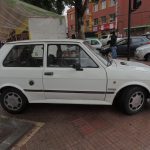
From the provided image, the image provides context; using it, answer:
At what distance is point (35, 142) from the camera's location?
3.89 metres

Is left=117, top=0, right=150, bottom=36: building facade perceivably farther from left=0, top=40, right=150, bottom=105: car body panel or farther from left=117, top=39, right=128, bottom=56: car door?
left=0, top=40, right=150, bottom=105: car body panel

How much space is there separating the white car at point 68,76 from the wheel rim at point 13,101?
62mm

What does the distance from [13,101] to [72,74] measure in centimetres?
156

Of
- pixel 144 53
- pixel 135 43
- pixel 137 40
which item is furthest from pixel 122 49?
pixel 144 53

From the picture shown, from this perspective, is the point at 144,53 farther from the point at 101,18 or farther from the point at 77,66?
the point at 101,18

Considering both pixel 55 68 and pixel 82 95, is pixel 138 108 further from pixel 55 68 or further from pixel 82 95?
pixel 55 68

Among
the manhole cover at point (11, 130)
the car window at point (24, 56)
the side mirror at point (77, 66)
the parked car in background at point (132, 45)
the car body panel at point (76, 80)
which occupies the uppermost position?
the parked car in background at point (132, 45)

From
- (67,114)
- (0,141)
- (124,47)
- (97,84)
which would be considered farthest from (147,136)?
(124,47)

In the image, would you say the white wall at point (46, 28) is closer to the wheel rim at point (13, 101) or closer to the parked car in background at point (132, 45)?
the wheel rim at point (13, 101)

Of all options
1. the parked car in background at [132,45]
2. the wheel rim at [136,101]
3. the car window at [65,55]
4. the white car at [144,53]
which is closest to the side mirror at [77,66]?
the car window at [65,55]

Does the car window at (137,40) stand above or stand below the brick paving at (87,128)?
above

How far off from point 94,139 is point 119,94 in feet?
4.14

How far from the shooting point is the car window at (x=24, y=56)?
479cm

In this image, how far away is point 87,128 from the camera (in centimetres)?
430
